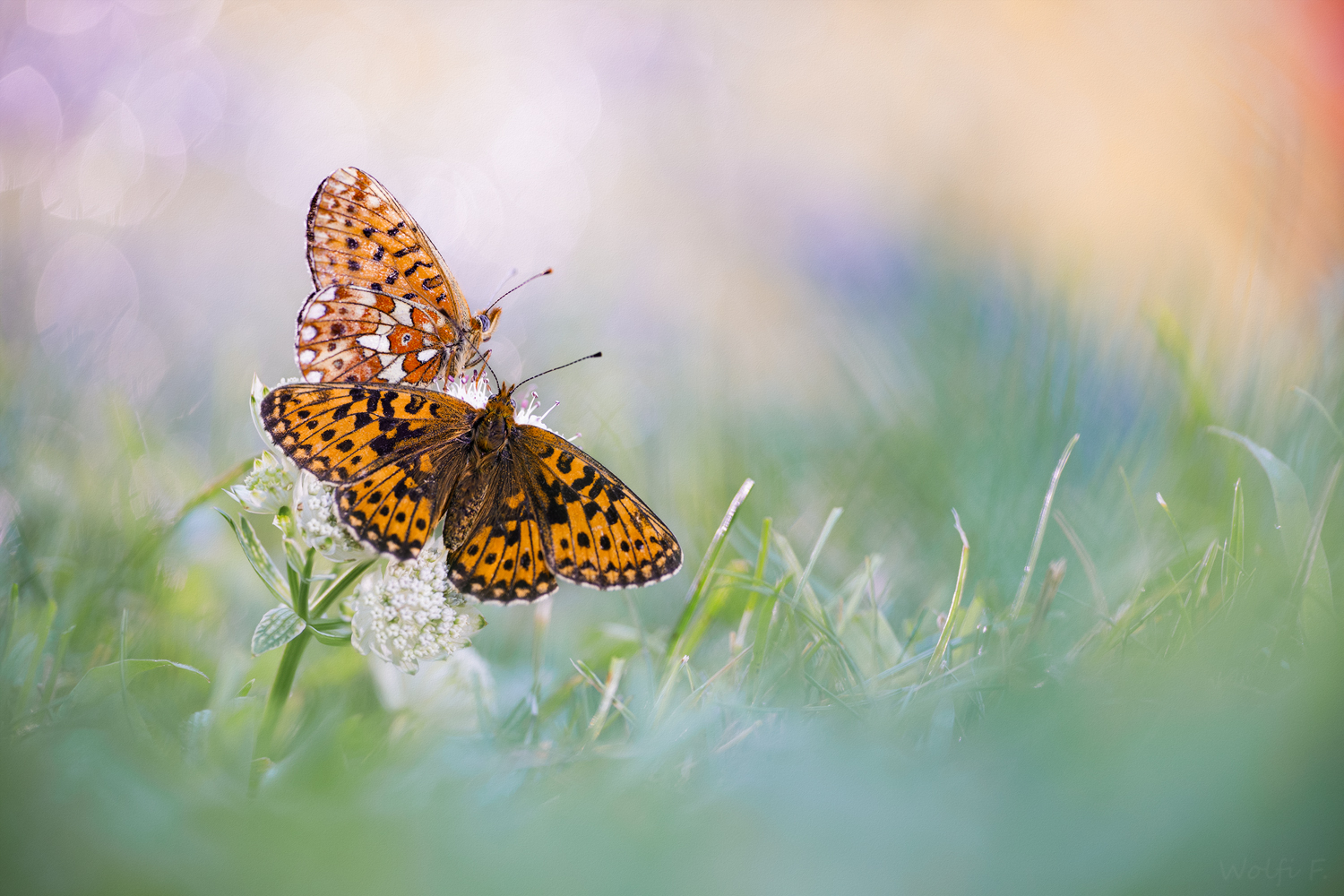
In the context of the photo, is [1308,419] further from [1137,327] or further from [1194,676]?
[1194,676]

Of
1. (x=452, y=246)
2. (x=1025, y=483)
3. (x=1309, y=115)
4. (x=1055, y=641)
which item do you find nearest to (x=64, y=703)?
(x=1055, y=641)

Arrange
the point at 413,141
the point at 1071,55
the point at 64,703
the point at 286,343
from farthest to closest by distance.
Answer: the point at 413,141 < the point at 1071,55 < the point at 286,343 < the point at 64,703

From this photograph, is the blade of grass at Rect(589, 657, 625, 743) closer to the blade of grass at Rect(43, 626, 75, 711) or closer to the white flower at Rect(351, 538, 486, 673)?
the white flower at Rect(351, 538, 486, 673)

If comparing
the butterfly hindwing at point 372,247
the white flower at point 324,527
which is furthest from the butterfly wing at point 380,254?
the white flower at point 324,527

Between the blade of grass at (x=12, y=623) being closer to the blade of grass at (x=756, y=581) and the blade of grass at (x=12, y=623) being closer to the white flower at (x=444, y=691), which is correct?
the white flower at (x=444, y=691)

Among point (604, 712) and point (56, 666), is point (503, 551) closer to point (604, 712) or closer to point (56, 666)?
point (604, 712)
